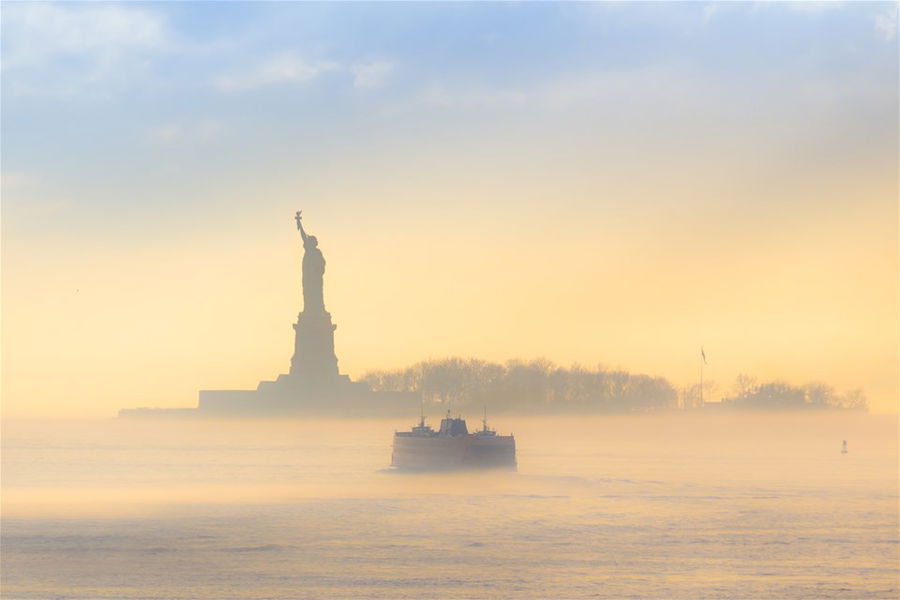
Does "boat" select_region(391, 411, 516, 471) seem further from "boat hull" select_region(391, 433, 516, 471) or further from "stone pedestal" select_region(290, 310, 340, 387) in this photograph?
"stone pedestal" select_region(290, 310, 340, 387)

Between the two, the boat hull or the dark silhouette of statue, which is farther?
the dark silhouette of statue

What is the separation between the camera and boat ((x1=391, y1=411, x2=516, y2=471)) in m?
69.2

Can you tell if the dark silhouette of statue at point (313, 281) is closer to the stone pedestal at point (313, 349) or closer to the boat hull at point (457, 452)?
the stone pedestal at point (313, 349)

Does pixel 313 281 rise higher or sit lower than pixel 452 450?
higher

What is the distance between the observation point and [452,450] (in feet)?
228

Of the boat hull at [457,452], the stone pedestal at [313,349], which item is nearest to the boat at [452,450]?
the boat hull at [457,452]

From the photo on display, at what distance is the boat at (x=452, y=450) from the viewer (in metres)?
69.2

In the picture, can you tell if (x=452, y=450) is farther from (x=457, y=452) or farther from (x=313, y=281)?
(x=313, y=281)

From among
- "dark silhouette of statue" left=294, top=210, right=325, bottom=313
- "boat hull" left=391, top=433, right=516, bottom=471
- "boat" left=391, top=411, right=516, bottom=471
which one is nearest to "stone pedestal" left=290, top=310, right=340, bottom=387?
"dark silhouette of statue" left=294, top=210, right=325, bottom=313

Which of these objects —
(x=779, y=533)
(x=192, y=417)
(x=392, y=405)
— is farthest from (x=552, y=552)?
(x=192, y=417)

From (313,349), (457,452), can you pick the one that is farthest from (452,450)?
(313,349)

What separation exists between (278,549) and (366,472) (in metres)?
38.3

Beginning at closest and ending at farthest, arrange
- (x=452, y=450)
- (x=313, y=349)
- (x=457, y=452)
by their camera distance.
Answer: (x=457, y=452) < (x=452, y=450) < (x=313, y=349)

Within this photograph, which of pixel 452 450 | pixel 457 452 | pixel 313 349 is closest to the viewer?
pixel 457 452
